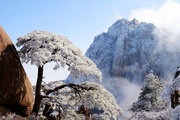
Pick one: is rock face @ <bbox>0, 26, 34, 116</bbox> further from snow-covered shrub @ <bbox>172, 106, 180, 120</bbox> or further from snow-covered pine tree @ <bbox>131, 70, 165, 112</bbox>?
snow-covered pine tree @ <bbox>131, 70, 165, 112</bbox>

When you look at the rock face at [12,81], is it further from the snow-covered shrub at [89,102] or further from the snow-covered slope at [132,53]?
the snow-covered slope at [132,53]

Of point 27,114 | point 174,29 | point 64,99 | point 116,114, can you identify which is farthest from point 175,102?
point 174,29

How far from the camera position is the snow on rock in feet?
41.4

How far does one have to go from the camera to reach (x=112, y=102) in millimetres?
14742

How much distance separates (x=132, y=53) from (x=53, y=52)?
119752mm

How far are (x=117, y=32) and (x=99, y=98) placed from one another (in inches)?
5265

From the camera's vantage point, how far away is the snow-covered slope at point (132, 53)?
123 meters

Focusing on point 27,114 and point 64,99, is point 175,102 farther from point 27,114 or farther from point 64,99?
point 27,114

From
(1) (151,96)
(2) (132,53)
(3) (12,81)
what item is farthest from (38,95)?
(2) (132,53)

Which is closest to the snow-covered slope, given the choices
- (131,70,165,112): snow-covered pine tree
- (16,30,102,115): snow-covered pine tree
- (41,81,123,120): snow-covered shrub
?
(131,70,165,112): snow-covered pine tree

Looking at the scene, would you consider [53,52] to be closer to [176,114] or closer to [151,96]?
[176,114]

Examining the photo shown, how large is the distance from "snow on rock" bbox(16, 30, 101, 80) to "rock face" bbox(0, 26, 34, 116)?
20.7 inches

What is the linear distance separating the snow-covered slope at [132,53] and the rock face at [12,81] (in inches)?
4323

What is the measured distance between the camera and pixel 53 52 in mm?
13172
